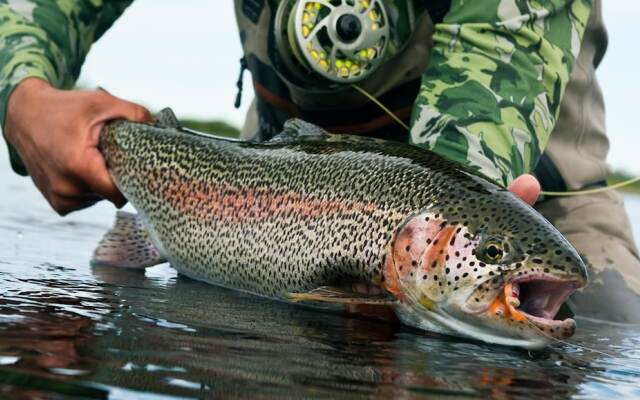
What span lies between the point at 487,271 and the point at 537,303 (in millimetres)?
159

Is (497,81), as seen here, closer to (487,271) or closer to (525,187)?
(525,187)

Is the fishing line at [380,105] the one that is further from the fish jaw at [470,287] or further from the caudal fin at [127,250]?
the fish jaw at [470,287]

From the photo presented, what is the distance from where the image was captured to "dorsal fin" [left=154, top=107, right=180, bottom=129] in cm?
385

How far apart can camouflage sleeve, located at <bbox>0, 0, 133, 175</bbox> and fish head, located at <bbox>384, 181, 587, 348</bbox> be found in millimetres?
1784

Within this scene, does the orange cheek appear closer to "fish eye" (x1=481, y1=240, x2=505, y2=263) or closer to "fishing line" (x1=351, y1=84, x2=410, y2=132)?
"fish eye" (x1=481, y1=240, x2=505, y2=263)

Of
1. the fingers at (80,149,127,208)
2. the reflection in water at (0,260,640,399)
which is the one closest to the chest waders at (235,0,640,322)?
the fingers at (80,149,127,208)

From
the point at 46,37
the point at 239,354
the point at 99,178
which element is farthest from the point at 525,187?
the point at 46,37

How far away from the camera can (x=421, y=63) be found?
4.25 metres

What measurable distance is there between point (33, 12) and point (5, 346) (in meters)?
2.30

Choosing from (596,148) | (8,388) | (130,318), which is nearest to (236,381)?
(8,388)

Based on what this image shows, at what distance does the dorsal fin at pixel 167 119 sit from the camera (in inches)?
152

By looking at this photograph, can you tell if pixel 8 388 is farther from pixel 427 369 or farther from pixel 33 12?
pixel 33 12

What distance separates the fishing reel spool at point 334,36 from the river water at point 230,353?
0.90m

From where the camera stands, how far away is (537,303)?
108 inches
